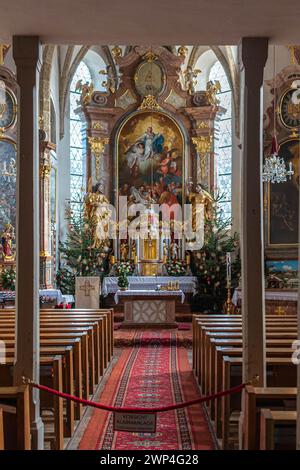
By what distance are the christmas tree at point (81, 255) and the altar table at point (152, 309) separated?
406 centimetres

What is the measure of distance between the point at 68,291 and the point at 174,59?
7.79 meters

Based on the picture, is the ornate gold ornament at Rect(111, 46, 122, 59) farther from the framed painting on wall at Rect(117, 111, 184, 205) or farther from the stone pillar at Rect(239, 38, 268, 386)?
the stone pillar at Rect(239, 38, 268, 386)

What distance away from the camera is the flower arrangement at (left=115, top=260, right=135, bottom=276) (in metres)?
17.6

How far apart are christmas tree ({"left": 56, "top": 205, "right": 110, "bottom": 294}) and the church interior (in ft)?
0.20

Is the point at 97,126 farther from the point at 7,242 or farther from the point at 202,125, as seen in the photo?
the point at 7,242

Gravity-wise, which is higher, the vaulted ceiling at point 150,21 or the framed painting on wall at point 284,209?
the vaulted ceiling at point 150,21

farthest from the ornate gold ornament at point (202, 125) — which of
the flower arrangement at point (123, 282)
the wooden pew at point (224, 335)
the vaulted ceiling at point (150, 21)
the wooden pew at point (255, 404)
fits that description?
the wooden pew at point (255, 404)

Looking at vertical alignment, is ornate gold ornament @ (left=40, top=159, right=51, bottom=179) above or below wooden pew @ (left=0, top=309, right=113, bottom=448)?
above

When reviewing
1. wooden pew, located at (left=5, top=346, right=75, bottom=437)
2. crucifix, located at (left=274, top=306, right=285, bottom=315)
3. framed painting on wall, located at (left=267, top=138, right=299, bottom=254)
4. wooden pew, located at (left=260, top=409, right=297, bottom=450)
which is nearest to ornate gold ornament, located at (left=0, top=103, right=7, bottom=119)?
framed painting on wall, located at (left=267, top=138, right=299, bottom=254)

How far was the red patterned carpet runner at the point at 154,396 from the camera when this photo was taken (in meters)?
5.84

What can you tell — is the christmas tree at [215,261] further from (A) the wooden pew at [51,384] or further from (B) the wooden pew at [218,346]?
(A) the wooden pew at [51,384]

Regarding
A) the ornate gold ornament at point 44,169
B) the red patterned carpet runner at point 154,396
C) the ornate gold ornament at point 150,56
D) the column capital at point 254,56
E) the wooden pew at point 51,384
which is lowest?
the red patterned carpet runner at point 154,396
